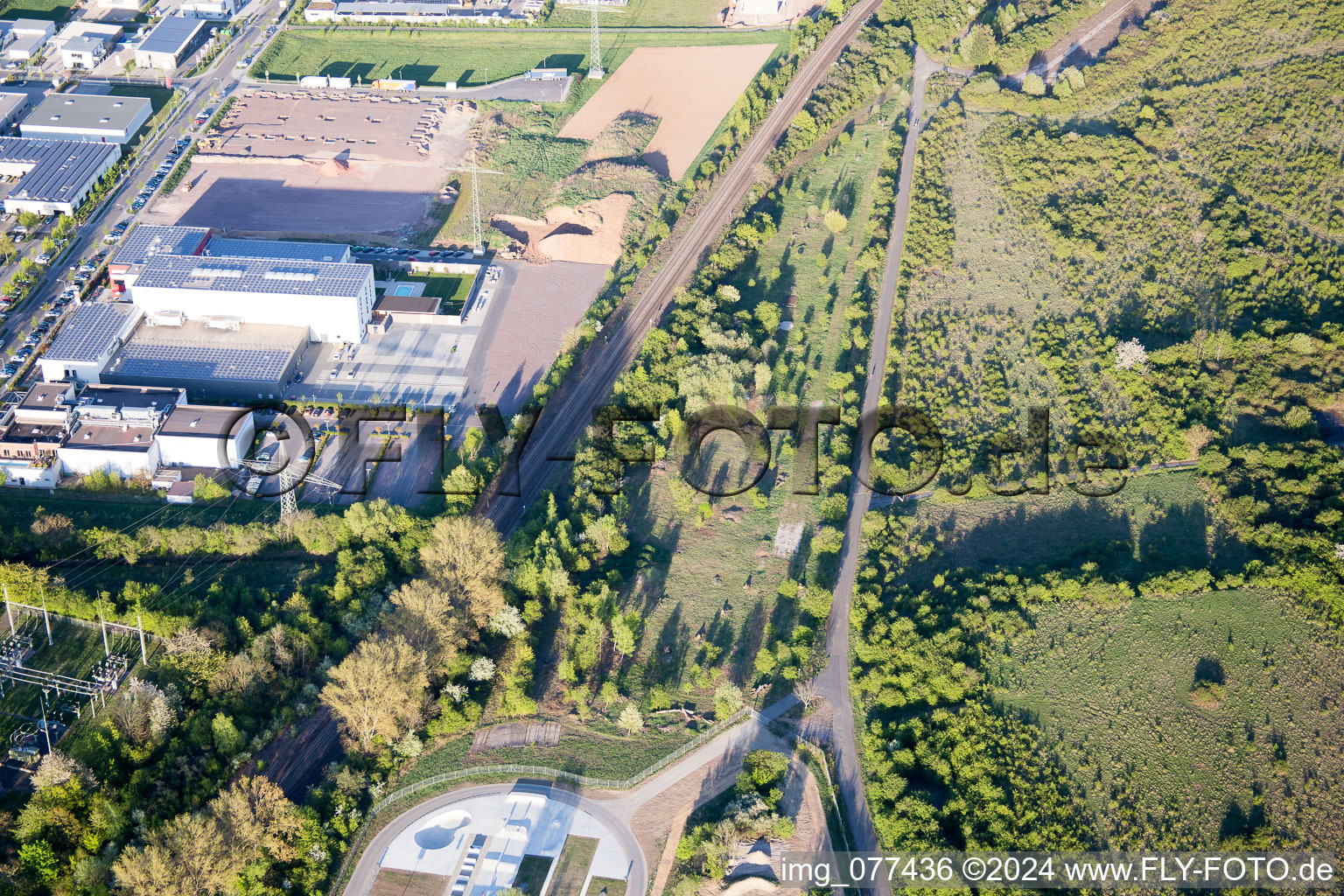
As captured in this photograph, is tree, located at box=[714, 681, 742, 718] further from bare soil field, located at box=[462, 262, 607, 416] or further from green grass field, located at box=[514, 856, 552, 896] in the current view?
bare soil field, located at box=[462, 262, 607, 416]

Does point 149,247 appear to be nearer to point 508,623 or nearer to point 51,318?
point 51,318

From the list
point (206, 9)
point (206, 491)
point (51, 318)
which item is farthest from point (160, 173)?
point (206, 491)

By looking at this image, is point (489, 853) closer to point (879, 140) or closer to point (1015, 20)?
point (879, 140)

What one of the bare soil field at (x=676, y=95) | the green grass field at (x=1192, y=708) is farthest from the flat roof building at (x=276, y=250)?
the green grass field at (x=1192, y=708)

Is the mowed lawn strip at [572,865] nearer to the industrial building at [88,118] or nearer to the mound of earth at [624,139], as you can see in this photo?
the mound of earth at [624,139]

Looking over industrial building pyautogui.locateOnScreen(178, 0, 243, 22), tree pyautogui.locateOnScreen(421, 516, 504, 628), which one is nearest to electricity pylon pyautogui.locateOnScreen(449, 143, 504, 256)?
tree pyautogui.locateOnScreen(421, 516, 504, 628)

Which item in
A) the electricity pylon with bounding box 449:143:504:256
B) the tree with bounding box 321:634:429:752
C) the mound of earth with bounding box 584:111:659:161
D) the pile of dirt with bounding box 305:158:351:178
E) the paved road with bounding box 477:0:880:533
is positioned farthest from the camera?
the mound of earth with bounding box 584:111:659:161

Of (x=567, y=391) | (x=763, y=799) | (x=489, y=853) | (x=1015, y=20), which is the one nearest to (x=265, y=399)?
(x=567, y=391)

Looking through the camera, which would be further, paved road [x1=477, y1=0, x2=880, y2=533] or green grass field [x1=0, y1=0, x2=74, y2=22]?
green grass field [x1=0, y1=0, x2=74, y2=22]
